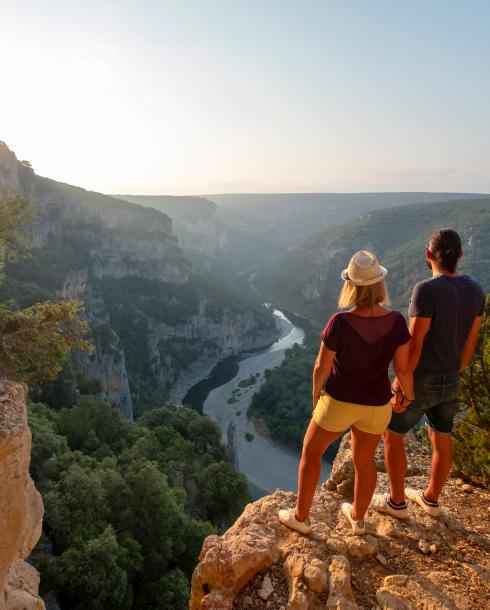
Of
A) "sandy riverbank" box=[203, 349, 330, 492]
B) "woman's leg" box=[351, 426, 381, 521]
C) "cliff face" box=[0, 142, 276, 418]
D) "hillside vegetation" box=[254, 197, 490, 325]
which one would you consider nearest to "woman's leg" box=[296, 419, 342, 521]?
"woman's leg" box=[351, 426, 381, 521]

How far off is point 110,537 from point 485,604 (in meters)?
11.8

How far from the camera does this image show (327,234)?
5399 inches

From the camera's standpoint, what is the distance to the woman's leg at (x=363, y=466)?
3.44 meters

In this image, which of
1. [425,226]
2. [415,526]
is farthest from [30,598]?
[425,226]

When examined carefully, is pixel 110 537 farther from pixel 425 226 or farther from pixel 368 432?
pixel 425 226

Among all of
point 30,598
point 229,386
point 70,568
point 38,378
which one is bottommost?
point 229,386

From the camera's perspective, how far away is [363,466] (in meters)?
3.54

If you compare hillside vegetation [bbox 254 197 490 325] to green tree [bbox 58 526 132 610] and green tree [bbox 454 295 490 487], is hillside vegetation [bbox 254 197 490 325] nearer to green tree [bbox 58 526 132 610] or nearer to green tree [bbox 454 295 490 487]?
green tree [bbox 58 526 132 610]

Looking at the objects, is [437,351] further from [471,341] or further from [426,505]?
[426,505]

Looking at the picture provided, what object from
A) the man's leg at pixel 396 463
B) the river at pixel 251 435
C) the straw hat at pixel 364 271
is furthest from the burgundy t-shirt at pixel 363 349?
the river at pixel 251 435

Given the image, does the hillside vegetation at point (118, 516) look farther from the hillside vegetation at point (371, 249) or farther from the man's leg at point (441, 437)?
the hillside vegetation at point (371, 249)

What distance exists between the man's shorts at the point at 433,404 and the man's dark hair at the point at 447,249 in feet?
3.19

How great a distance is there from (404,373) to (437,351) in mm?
390

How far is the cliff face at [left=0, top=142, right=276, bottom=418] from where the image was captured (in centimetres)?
4641
